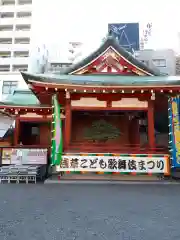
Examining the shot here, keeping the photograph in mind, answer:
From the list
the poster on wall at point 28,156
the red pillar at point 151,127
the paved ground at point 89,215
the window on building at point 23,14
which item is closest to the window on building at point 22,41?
the window on building at point 23,14

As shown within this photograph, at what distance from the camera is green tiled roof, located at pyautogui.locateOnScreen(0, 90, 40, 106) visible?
47.6 ft

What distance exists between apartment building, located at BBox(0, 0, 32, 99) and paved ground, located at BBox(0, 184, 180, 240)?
42.7m

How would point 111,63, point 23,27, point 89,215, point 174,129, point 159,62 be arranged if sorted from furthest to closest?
point 23,27 < point 159,62 < point 111,63 < point 174,129 < point 89,215

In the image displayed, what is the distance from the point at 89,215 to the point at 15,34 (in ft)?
176

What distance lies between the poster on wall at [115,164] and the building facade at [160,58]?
27.5 meters

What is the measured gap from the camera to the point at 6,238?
3906mm

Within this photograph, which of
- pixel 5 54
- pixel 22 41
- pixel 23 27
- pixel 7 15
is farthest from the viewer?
pixel 7 15

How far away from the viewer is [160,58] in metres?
35.8

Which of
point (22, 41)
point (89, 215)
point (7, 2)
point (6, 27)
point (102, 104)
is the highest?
point (7, 2)

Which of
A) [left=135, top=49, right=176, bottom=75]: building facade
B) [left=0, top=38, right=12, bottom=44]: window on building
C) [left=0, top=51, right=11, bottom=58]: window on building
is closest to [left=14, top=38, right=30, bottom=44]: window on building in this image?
[left=0, top=38, right=12, bottom=44]: window on building

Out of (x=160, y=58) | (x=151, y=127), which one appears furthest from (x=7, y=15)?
(x=151, y=127)

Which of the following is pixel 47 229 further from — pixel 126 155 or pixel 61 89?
pixel 61 89

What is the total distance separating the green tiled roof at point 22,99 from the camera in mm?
14514

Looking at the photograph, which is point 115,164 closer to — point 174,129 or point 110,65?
point 174,129
